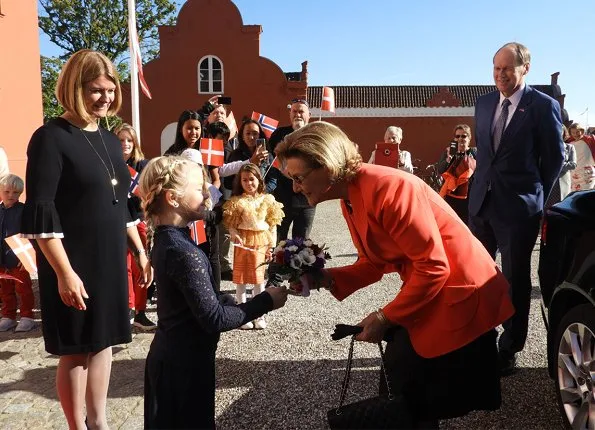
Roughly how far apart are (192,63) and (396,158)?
21.3 m

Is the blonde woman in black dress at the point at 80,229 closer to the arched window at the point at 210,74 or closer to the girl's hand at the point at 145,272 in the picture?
the girl's hand at the point at 145,272

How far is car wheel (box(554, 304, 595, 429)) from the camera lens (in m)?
2.73

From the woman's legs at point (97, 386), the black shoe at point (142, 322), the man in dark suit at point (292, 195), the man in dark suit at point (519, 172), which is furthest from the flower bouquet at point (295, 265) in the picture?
the man in dark suit at point (292, 195)

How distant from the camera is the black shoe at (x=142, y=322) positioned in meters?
5.16

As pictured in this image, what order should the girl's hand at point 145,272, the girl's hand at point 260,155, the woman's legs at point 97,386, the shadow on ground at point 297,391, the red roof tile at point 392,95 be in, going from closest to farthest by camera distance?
the woman's legs at point 97,386 < the girl's hand at point 145,272 < the shadow on ground at point 297,391 < the girl's hand at point 260,155 < the red roof tile at point 392,95

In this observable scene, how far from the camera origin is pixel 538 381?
12.4ft

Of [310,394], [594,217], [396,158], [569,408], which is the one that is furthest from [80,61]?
[396,158]

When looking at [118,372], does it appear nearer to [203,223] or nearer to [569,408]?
[203,223]

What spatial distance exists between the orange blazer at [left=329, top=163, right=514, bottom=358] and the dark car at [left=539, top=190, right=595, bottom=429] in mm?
761

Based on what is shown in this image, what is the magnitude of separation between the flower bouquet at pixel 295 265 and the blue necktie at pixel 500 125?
2107 mm

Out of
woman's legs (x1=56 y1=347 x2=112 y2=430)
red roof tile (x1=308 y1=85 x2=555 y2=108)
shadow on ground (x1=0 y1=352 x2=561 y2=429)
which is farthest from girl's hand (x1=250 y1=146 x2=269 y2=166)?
red roof tile (x1=308 y1=85 x2=555 y2=108)

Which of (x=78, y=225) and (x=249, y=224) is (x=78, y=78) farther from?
(x=249, y=224)

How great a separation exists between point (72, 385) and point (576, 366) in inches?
101

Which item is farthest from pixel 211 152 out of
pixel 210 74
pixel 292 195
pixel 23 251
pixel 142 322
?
pixel 210 74
